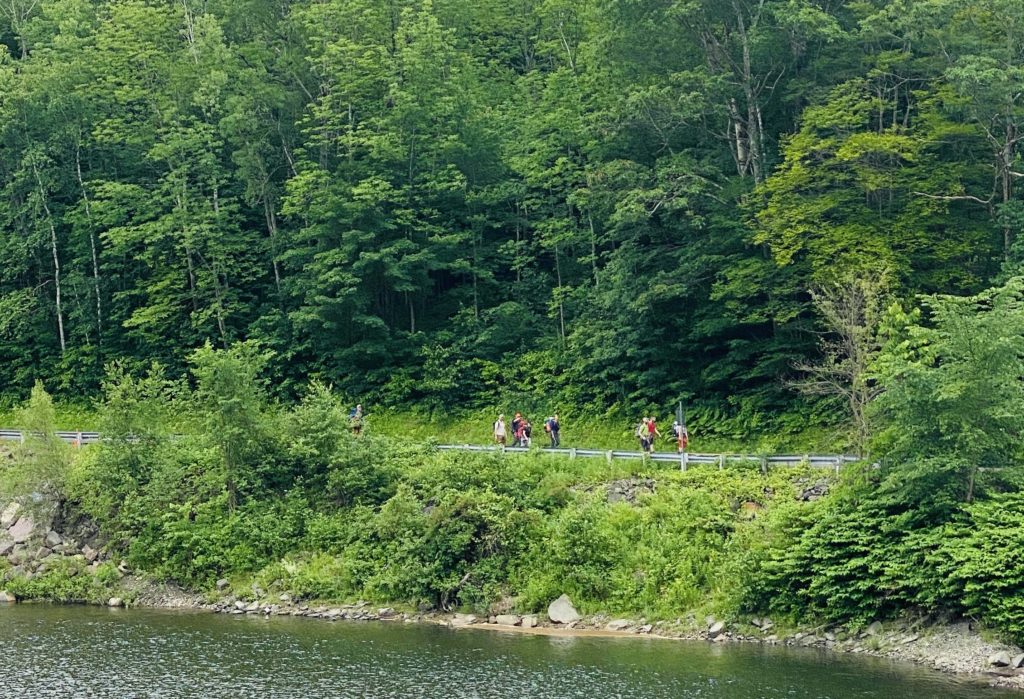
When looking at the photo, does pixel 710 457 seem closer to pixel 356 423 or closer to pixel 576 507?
pixel 576 507

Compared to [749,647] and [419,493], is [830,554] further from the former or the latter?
[419,493]

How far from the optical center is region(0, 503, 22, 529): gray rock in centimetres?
4541

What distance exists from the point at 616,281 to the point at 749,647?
20.9m

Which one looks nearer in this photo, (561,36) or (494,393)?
(494,393)

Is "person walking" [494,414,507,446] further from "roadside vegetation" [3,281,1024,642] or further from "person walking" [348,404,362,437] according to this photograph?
"person walking" [348,404,362,437]

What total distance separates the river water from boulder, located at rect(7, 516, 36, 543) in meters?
8.23

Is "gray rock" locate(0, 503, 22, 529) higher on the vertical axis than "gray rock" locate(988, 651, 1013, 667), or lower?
higher

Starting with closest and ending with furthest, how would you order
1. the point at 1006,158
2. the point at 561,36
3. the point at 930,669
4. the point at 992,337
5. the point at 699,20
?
the point at 930,669
the point at 992,337
the point at 1006,158
the point at 699,20
the point at 561,36

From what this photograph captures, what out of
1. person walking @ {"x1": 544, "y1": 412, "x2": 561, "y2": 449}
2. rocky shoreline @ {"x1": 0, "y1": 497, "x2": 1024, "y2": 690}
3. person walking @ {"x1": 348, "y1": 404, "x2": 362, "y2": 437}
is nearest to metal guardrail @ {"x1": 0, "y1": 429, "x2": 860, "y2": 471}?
person walking @ {"x1": 544, "y1": 412, "x2": 561, "y2": 449}

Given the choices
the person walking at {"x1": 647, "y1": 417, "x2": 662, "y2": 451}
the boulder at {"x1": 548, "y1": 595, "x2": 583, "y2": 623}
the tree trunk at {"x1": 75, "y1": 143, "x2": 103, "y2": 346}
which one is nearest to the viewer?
the boulder at {"x1": 548, "y1": 595, "x2": 583, "y2": 623}

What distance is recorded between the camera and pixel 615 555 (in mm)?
36812

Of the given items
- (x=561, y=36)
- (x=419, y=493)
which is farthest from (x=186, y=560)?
(x=561, y=36)

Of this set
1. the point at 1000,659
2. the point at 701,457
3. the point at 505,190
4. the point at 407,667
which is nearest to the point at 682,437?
the point at 701,457

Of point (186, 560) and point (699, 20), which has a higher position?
point (699, 20)
